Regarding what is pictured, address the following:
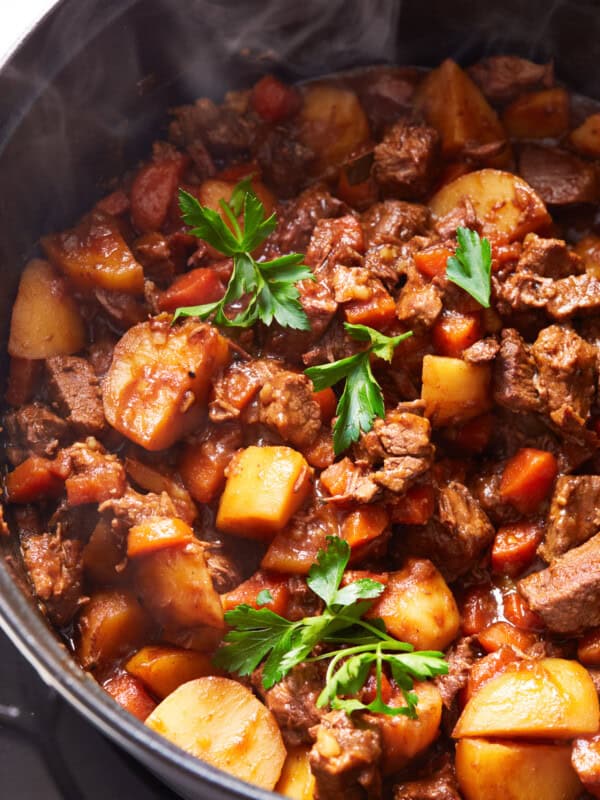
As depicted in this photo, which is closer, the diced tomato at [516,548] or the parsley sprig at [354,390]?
the parsley sprig at [354,390]

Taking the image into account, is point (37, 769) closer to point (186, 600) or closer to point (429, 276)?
point (186, 600)

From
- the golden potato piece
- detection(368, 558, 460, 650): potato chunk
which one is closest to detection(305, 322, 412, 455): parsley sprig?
detection(368, 558, 460, 650): potato chunk

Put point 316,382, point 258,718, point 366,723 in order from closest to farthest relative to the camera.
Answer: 1. point 366,723
2. point 258,718
3. point 316,382

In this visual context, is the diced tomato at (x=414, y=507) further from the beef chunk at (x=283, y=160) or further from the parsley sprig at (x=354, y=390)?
the beef chunk at (x=283, y=160)

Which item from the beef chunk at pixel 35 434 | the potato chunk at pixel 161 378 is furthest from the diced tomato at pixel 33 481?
the potato chunk at pixel 161 378

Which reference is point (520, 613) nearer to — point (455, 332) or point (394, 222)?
point (455, 332)

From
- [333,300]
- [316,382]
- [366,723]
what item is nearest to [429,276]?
[333,300]

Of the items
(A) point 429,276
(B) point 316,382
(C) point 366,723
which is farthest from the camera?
(A) point 429,276
